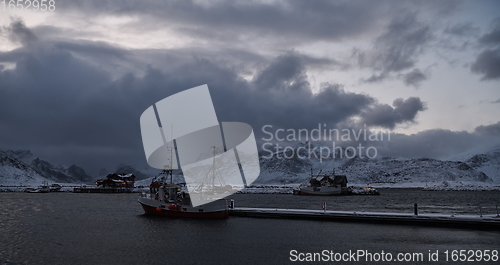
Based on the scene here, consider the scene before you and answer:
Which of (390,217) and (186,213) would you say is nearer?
(390,217)

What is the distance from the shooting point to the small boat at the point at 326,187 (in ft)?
561

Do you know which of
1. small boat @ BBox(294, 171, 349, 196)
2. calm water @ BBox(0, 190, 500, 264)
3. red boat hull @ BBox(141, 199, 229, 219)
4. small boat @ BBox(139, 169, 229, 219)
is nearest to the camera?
calm water @ BBox(0, 190, 500, 264)

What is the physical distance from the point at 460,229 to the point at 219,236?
26.2 meters

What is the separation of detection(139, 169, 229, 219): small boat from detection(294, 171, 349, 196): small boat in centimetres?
11735

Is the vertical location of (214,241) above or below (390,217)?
below

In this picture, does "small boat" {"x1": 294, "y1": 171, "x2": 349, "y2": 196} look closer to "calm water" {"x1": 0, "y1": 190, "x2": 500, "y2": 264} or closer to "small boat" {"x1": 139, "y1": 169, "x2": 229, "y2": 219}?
"small boat" {"x1": 139, "y1": 169, "x2": 229, "y2": 219}

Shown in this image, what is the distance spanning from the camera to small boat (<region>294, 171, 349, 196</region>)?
171 meters

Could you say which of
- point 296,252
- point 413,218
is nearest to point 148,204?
point 296,252

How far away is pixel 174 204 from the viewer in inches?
2297

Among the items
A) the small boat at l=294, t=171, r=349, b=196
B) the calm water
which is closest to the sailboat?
the calm water

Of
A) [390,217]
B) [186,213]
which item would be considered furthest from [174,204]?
[390,217]

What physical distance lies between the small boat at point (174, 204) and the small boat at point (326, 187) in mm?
117349

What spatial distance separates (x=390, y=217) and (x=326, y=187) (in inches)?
4931

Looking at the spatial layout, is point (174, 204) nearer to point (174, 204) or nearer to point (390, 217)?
point (174, 204)
